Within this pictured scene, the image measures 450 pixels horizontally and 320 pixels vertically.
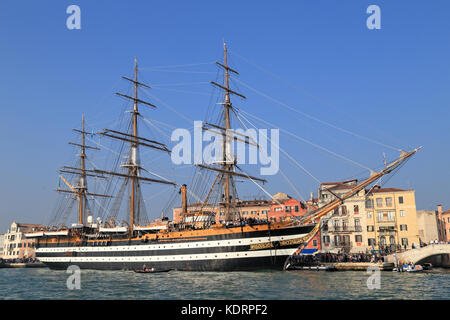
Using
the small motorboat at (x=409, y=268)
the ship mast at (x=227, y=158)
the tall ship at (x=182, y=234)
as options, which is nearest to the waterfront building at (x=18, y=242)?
the tall ship at (x=182, y=234)

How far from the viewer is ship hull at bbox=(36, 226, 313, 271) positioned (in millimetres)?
40469

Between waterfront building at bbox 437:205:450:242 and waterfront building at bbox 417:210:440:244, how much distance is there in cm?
215

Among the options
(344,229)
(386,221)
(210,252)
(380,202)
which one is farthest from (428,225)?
(210,252)

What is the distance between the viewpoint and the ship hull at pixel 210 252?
1593 inches

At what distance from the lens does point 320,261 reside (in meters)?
50.8

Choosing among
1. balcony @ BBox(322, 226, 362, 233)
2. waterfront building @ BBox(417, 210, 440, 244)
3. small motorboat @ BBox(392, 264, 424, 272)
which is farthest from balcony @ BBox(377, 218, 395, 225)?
waterfront building @ BBox(417, 210, 440, 244)

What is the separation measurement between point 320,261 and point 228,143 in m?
20.7

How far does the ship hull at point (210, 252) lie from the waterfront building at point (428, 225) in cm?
4376

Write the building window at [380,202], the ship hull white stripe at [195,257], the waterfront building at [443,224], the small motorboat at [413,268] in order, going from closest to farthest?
the ship hull white stripe at [195,257]
the small motorboat at [413,268]
the building window at [380,202]
the waterfront building at [443,224]

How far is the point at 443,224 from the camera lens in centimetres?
7750

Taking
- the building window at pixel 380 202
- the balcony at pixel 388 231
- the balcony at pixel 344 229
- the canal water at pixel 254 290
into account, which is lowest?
the canal water at pixel 254 290

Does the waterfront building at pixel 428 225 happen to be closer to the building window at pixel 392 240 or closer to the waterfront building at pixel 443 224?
the waterfront building at pixel 443 224
